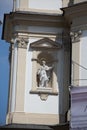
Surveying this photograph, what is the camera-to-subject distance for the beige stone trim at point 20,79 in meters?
16.9

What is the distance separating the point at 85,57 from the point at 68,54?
127cm

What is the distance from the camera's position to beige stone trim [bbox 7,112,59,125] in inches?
658

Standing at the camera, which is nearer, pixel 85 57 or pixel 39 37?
pixel 85 57

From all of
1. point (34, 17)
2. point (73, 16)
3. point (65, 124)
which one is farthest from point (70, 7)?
point (65, 124)

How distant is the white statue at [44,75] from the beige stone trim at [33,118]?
116cm

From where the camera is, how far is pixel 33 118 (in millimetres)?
16922

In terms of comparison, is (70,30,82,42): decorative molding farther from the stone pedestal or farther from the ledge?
the stone pedestal

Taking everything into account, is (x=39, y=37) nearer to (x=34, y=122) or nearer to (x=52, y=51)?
(x=52, y=51)

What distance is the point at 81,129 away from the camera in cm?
1421

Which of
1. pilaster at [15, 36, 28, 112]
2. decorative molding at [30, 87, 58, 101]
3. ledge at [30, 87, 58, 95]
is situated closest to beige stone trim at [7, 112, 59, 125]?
pilaster at [15, 36, 28, 112]

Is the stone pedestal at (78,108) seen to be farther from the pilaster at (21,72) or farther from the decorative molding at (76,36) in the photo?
the pilaster at (21,72)

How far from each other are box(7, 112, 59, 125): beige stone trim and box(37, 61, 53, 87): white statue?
3.79ft

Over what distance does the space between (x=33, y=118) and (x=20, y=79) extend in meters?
1.51

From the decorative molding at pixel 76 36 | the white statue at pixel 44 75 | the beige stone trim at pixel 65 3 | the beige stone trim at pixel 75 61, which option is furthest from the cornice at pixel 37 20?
the white statue at pixel 44 75
